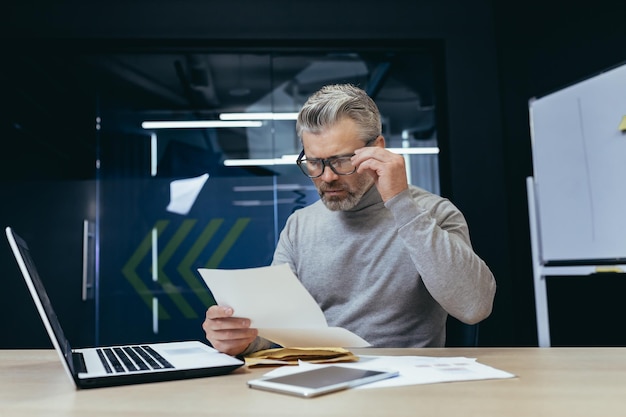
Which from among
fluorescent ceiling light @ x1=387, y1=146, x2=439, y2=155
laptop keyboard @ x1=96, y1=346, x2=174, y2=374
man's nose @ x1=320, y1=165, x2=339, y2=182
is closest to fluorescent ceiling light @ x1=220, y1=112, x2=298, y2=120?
fluorescent ceiling light @ x1=387, y1=146, x2=439, y2=155

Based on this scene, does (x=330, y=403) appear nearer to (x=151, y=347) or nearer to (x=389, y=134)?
(x=151, y=347)

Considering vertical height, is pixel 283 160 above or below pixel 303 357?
above

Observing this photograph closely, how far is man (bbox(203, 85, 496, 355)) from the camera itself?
1340mm

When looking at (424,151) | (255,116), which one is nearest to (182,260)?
(255,116)

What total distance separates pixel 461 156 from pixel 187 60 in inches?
70.5

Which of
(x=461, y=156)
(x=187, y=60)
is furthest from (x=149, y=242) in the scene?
(x=461, y=156)

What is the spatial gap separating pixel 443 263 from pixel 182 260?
7.77 ft

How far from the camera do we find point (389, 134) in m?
3.48

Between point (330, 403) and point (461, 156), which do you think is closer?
point (330, 403)

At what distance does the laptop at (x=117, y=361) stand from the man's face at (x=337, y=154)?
25.1 inches

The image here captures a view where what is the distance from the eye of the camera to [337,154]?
5.16 feet

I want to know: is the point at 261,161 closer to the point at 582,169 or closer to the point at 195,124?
the point at 195,124

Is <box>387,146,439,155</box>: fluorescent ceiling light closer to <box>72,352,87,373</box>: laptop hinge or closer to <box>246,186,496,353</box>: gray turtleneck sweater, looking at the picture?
<box>246,186,496,353</box>: gray turtleneck sweater

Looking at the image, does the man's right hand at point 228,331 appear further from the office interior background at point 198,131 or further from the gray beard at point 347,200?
the office interior background at point 198,131
